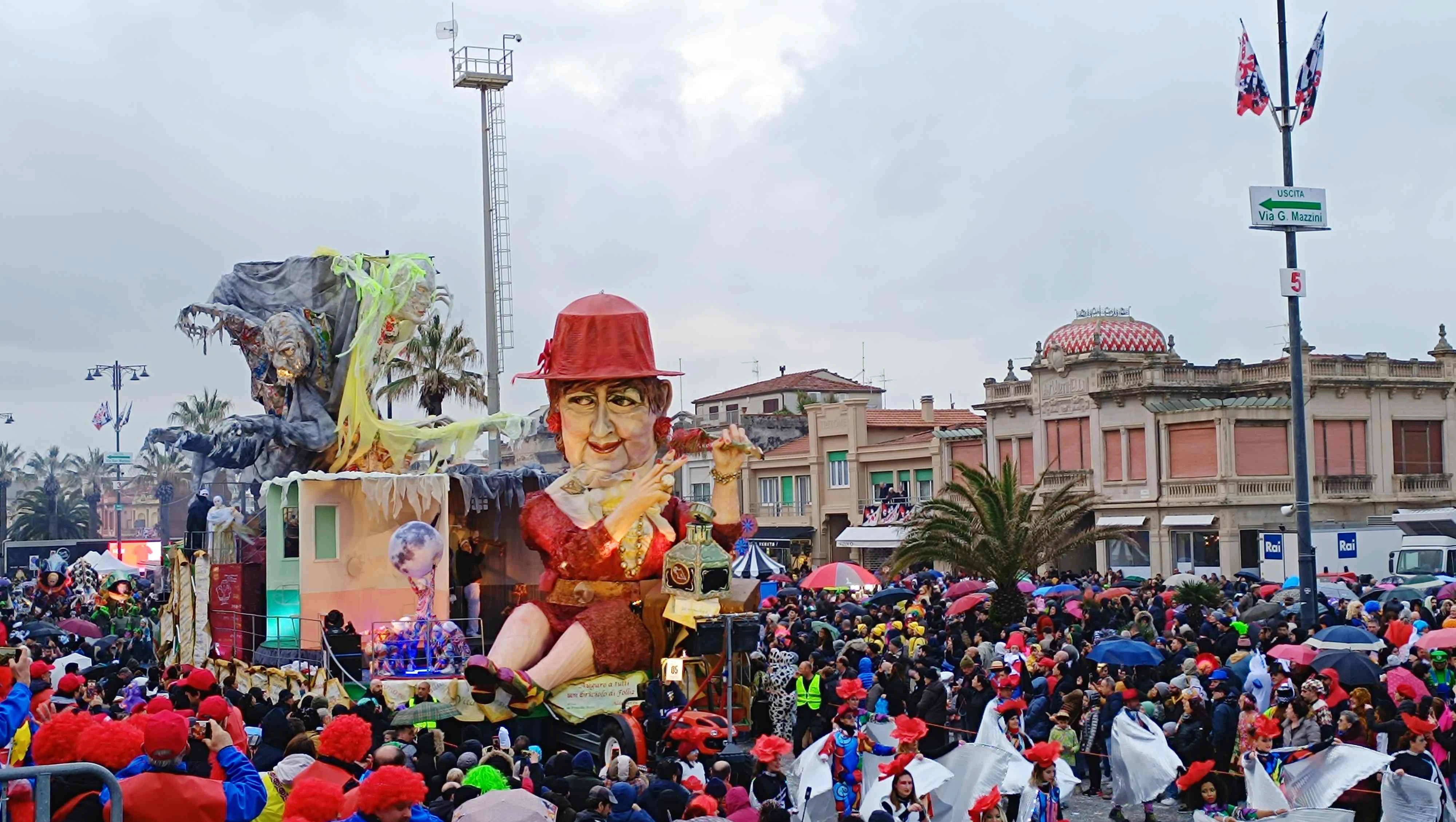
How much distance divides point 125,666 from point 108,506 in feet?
298

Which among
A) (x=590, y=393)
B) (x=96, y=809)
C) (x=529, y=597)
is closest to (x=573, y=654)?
(x=590, y=393)

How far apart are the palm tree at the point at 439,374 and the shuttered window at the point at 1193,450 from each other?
19.6 m

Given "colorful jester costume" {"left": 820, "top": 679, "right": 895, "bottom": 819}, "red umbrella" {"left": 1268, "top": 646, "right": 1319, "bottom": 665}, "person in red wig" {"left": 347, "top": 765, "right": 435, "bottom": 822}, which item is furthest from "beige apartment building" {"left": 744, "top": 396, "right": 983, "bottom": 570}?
"person in red wig" {"left": 347, "top": 765, "right": 435, "bottom": 822}

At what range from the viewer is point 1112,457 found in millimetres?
44781

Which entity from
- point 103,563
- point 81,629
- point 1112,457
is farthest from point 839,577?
point 103,563

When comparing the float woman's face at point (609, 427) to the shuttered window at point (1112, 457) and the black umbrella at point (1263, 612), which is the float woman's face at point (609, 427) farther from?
the shuttered window at point (1112, 457)

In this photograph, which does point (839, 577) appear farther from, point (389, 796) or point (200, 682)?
point (389, 796)

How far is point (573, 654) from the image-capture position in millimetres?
16500

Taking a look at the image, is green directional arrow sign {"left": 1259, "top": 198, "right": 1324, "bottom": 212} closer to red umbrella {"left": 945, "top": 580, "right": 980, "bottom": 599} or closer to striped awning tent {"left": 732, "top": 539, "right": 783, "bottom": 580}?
red umbrella {"left": 945, "top": 580, "right": 980, "bottom": 599}

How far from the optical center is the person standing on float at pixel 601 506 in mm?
16766

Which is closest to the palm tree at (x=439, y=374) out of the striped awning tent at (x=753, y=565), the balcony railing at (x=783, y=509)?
the striped awning tent at (x=753, y=565)

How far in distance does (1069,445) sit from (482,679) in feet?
107

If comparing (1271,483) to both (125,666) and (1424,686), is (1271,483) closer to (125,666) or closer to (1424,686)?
(1424,686)

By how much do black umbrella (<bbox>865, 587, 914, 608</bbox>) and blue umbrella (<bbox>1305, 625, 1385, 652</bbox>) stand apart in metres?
10.2
